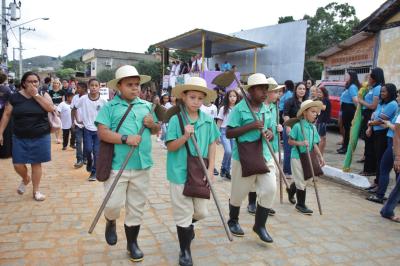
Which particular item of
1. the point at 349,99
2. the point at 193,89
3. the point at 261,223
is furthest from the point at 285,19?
the point at 193,89

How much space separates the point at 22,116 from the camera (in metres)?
4.83

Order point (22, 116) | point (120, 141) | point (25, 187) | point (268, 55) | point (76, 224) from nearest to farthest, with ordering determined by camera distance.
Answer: point (120, 141) → point (76, 224) → point (22, 116) → point (25, 187) → point (268, 55)

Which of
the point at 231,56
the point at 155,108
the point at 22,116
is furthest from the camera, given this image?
the point at 231,56

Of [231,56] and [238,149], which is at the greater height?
[231,56]

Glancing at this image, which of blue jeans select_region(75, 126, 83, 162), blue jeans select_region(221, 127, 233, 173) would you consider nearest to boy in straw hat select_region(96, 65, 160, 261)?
blue jeans select_region(221, 127, 233, 173)

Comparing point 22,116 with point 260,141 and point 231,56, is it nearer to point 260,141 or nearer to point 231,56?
point 260,141

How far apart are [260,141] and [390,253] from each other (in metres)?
1.86

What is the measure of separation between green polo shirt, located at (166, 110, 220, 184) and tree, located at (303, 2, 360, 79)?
27234 millimetres

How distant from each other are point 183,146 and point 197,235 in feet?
4.40

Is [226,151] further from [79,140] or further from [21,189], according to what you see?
[21,189]

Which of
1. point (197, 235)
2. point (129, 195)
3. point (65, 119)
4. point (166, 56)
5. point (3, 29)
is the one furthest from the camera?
point (3, 29)

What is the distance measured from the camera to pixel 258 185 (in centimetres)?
391

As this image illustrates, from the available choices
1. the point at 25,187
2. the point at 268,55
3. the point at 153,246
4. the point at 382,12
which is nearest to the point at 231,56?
the point at 268,55

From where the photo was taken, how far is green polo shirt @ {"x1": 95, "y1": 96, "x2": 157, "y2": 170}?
3283 mm
